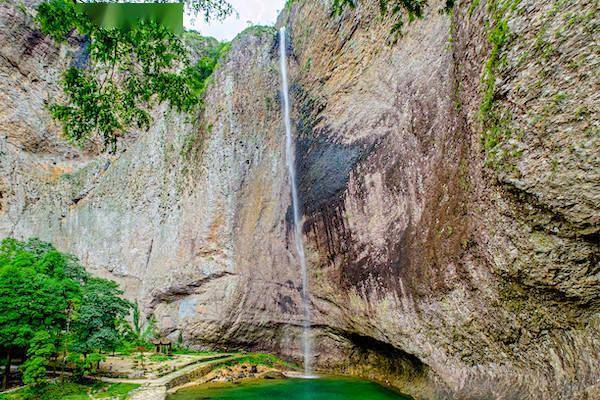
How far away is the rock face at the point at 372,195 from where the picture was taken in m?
5.90

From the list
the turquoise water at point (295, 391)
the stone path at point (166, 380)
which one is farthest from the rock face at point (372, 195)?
the stone path at point (166, 380)

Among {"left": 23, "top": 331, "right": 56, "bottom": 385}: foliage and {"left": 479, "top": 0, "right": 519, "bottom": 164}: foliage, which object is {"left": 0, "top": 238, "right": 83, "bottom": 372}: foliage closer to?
{"left": 23, "top": 331, "right": 56, "bottom": 385}: foliage

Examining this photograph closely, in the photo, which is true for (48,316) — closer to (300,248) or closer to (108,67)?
(300,248)

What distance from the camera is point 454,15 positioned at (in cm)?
880

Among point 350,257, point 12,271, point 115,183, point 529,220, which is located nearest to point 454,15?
point 529,220

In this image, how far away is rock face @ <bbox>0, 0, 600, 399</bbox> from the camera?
5898 millimetres

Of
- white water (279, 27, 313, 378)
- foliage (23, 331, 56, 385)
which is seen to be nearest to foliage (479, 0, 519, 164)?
white water (279, 27, 313, 378)

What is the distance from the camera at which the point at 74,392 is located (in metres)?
9.80

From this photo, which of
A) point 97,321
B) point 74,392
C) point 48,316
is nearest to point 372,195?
point 97,321

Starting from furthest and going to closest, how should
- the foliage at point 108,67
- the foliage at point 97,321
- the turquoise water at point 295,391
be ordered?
the foliage at point 97,321
the turquoise water at point 295,391
the foliage at point 108,67

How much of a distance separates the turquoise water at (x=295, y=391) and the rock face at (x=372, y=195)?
3.67ft

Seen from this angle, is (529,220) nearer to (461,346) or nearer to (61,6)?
(461,346)

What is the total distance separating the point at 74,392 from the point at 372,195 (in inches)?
390

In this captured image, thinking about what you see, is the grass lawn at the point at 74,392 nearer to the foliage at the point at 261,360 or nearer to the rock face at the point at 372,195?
the foliage at the point at 261,360
